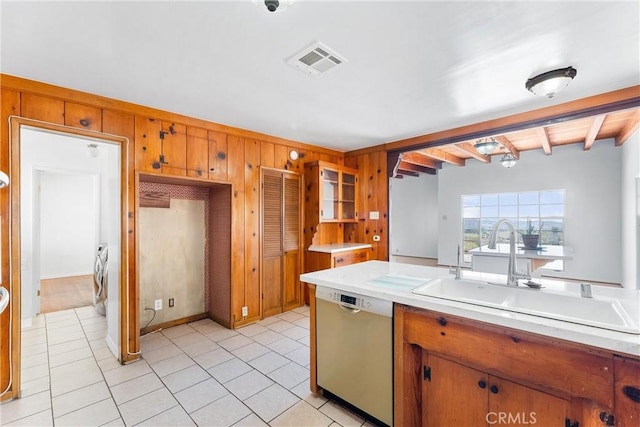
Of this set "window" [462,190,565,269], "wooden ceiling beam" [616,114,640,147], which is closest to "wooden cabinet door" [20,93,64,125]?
"wooden ceiling beam" [616,114,640,147]

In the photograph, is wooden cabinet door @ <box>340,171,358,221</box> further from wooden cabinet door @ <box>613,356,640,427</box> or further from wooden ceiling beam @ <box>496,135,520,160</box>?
wooden cabinet door @ <box>613,356,640,427</box>

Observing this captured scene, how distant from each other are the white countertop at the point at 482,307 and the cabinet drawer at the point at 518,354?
60 millimetres

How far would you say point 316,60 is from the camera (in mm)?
1925

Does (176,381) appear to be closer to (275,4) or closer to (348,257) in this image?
(348,257)

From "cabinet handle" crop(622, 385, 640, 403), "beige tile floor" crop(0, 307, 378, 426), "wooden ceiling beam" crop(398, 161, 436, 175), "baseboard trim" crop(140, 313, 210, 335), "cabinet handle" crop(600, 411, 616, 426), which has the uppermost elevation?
"wooden ceiling beam" crop(398, 161, 436, 175)

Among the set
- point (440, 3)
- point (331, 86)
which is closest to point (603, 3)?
point (440, 3)

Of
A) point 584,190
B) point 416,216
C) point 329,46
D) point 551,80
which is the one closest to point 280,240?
point 329,46

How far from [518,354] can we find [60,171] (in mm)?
5545

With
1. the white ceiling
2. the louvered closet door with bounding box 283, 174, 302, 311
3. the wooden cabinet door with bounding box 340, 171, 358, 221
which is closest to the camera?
the white ceiling

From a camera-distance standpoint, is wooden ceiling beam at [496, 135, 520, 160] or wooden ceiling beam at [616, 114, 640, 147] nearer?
wooden ceiling beam at [616, 114, 640, 147]

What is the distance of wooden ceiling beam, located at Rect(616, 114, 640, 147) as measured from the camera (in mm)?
3488

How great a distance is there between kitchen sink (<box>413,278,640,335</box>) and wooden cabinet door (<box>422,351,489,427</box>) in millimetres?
369

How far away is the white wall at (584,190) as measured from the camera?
16.8 feet

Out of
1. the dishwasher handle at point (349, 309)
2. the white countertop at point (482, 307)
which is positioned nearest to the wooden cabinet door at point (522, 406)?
the white countertop at point (482, 307)
